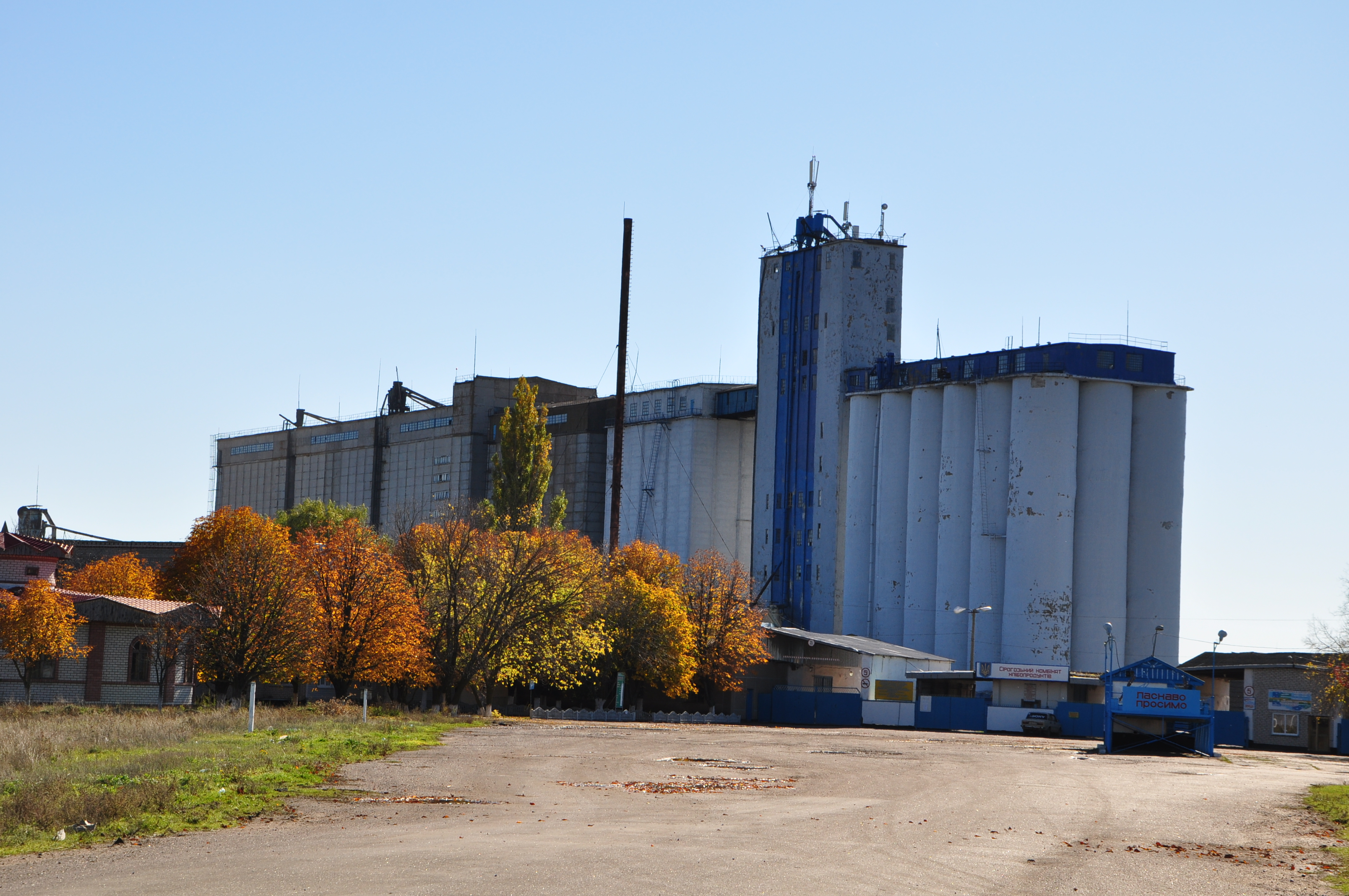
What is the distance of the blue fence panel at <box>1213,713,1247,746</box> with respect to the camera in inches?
2527

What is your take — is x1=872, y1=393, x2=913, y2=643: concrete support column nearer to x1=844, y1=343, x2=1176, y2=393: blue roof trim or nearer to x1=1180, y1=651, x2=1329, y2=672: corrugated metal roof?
x1=844, y1=343, x2=1176, y2=393: blue roof trim

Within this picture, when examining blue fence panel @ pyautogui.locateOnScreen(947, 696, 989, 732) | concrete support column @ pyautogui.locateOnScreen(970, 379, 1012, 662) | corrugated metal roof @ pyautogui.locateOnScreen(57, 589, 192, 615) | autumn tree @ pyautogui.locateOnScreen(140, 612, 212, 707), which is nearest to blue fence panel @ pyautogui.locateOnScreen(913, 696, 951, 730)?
blue fence panel @ pyautogui.locateOnScreen(947, 696, 989, 732)

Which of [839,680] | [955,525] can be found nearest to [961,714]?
[839,680]

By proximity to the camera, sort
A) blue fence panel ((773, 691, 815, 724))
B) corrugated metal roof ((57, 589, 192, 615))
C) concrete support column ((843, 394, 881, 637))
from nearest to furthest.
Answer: corrugated metal roof ((57, 589, 192, 615))
blue fence panel ((773, 691, 815, 724))
concrete support column ((843, 394, 881, 637))

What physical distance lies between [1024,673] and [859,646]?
10872 millimetres

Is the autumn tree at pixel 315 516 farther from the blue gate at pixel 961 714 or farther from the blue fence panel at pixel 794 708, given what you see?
the blue gate at pixel 961 714

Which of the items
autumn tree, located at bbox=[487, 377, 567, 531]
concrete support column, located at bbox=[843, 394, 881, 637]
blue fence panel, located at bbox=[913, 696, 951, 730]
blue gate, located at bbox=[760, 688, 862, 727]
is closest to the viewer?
blue fence panel, located at bbox=[913, 696, 951, 730]

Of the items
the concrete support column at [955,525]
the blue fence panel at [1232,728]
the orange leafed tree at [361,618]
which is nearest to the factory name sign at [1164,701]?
the blue fence panel at [1232,728]

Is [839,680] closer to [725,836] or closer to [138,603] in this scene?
[138,603]

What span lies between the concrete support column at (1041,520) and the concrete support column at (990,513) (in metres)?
0.81

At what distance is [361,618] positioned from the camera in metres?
54.5

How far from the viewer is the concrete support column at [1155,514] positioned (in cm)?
8444

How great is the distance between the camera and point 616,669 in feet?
225

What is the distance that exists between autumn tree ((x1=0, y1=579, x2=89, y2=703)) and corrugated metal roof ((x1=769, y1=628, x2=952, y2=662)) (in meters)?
37.6
